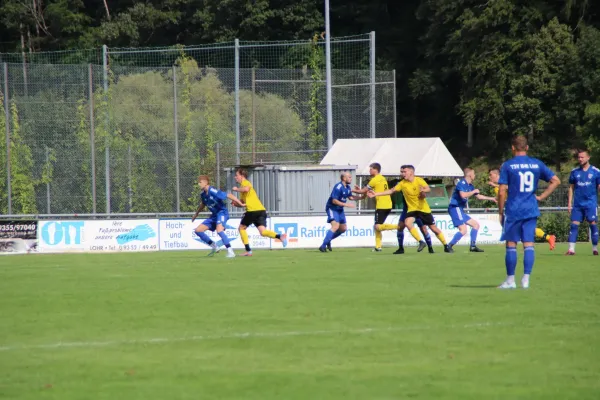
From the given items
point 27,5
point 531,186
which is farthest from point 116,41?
point 531,186

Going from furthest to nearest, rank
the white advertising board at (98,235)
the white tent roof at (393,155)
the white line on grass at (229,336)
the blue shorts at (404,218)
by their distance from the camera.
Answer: the white tent roof at (393,155) → the white advertising board at (98,235) → the blue shorts at (404,218) → the white line on grass at (229,336)

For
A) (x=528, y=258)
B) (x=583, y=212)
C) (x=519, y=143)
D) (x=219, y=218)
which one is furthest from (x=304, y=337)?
(x=219, y=218)

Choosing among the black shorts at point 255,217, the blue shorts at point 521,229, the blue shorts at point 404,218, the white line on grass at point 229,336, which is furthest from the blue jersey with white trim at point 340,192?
the white line on grass at point 229,336

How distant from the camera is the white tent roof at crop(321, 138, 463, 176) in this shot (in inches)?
1513

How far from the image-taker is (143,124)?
3538 centimetres

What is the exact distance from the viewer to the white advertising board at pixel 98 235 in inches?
1229

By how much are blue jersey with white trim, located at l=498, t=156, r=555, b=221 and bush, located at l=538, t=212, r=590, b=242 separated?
21.8 meters

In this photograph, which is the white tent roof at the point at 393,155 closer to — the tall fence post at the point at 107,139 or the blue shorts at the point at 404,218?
the tall fence post at the point at 107,139

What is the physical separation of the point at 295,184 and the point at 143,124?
513 centimetres

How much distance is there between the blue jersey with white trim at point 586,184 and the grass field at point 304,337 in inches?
219

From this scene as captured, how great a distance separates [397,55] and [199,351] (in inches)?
2451

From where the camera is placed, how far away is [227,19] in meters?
70.6

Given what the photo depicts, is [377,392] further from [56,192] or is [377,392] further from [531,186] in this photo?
[56,192]

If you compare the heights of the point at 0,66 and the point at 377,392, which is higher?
the point at 0,66
